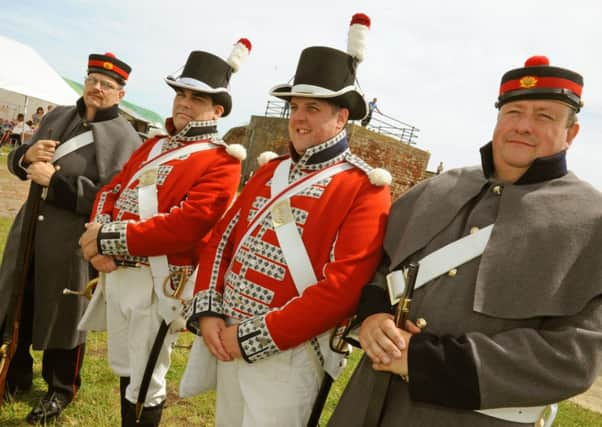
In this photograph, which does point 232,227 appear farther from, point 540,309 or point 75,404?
point 75,404

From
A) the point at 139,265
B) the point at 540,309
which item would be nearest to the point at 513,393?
the point at 540,309

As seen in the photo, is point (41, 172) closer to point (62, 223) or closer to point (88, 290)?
point (62, 223)

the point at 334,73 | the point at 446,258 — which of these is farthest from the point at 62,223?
the point at 446,258

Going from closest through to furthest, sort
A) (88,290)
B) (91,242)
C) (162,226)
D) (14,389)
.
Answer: (162,226)
(91,242)
(88,290)
(14,389)

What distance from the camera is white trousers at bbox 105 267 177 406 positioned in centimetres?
270

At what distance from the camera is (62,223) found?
3203 millimetres

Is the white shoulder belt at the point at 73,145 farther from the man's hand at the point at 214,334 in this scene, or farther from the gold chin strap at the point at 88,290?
the man's hand at the point at 214,334

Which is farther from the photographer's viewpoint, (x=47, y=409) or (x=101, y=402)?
(x=101, y=402)

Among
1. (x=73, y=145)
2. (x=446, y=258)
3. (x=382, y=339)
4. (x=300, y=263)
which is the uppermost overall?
(x=446, y=258)

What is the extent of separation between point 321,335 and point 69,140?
231 cm

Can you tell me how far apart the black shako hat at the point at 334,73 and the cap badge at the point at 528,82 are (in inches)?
28.5

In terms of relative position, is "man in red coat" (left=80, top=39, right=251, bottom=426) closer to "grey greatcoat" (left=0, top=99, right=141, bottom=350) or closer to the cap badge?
"grey greatcoat" (left=0, top=99, right=141, bottom=350)

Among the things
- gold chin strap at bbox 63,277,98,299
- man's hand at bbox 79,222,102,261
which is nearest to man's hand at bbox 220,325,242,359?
man's hand at bbox 79,222,102,261

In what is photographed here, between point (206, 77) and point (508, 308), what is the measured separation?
2.01 meters
